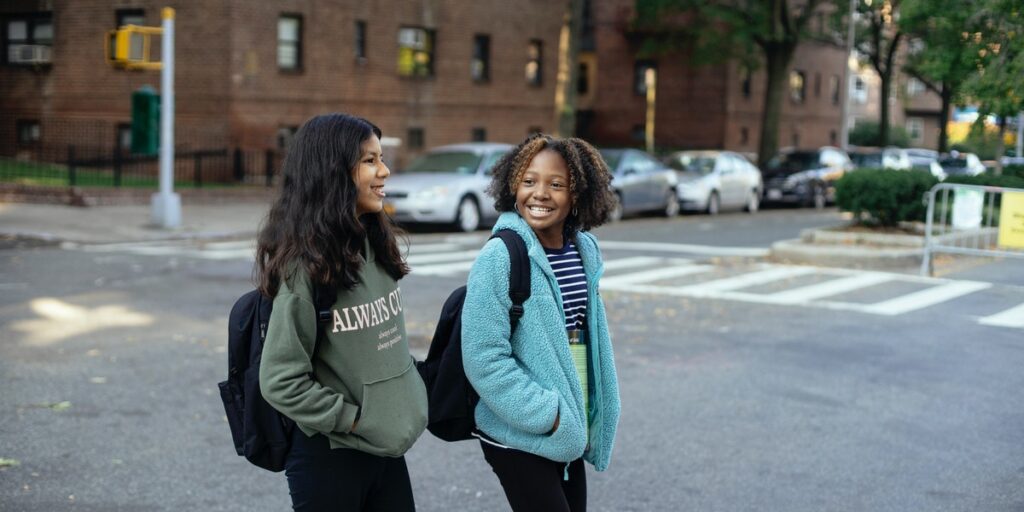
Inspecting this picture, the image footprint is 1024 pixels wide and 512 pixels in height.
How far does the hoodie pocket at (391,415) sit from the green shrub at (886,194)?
1448cm

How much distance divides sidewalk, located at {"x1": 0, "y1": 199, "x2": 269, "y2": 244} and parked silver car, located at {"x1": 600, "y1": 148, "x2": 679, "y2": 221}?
762 cm

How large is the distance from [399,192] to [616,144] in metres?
23.3

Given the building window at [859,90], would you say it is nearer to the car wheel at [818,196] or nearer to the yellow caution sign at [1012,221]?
the car wheel at [818,196]

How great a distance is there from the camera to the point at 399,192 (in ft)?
66.5

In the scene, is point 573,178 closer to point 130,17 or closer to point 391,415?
point 391,415

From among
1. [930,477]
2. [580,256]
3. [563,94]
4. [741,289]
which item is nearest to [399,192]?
[741,289]

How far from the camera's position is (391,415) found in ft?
10.7

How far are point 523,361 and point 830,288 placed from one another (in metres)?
10.5

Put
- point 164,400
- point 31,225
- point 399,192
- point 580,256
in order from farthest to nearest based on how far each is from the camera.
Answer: point 399,192
point 31,225
point 164,400
point 580,256

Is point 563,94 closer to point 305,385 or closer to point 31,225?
point 31,225

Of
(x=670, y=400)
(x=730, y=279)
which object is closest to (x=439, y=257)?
(x=730, y=279)

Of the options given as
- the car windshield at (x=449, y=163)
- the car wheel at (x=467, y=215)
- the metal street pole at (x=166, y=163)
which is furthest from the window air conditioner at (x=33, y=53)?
the car wheel at (x=467, y=215)

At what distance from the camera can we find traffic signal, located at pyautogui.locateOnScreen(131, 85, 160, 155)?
1967 cm

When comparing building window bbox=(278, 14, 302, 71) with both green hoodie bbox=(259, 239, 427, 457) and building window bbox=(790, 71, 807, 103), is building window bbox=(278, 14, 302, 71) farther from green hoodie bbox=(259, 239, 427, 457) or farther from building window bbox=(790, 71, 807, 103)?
green hoodie bbox=(259, 239, 427, 457)
